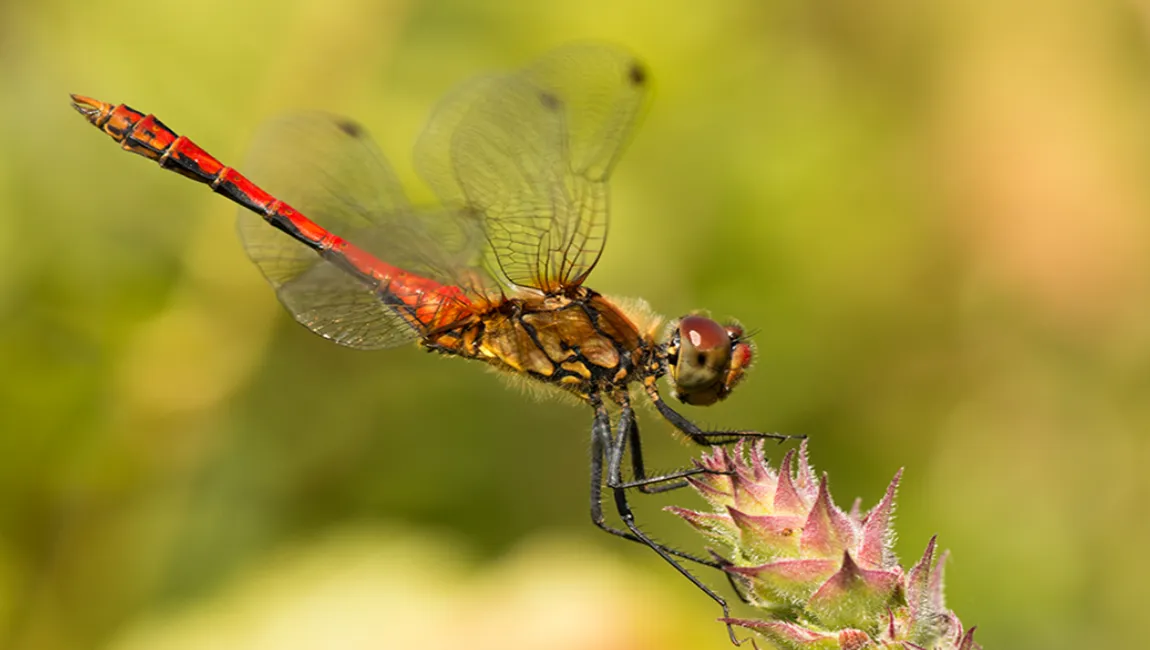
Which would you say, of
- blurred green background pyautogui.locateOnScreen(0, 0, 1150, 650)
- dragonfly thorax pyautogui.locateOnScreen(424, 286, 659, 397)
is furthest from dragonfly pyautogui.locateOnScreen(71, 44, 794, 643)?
blurred green background pyautogui.locateOnScreen(0, 0, 1150, 650)

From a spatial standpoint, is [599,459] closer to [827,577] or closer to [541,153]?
[541,153]

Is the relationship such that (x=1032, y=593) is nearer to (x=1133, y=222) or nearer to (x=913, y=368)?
(x=913, y=368)

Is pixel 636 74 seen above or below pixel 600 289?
above

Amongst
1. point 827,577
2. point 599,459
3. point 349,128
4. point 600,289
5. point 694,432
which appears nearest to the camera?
point 827,577

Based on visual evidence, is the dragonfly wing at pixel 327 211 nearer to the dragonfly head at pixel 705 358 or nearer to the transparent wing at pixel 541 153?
the transparent wing at pixel 541 153

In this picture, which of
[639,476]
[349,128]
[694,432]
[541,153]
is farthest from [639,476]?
[349,128]

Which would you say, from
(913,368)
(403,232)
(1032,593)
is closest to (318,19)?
(403,232)

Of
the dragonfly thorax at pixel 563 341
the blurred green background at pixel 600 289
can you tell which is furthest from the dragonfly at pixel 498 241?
the blurred green background at pixel 600 289

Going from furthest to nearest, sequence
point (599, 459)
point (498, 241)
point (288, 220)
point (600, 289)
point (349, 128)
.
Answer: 1. point (600, 289)
2. point (349, 128)
3. point (288, 220)
4. point (498, 241)
5. point (599, 459)
